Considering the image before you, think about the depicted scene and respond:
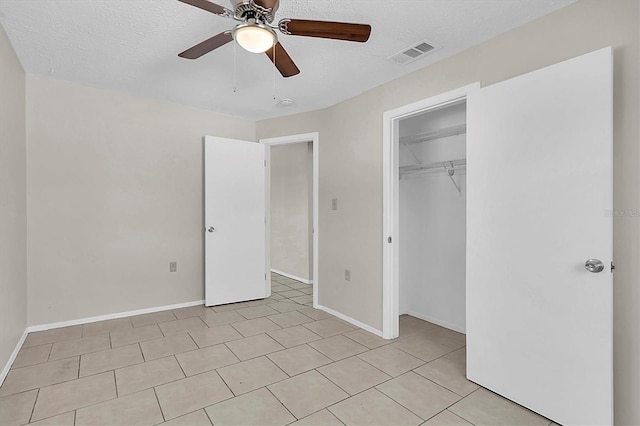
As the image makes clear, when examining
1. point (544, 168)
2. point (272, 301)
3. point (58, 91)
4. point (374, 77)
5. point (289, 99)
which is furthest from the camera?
point (272, 301)

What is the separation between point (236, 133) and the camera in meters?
4.40

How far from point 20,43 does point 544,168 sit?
12.5ft

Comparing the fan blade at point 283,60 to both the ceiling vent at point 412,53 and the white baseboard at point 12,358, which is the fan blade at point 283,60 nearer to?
the ceiling vent at point 412,53

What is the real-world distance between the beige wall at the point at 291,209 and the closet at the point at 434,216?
200cm

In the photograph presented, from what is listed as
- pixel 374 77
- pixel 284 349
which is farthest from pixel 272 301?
pixel 374 77

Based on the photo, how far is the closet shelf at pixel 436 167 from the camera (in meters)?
3.14

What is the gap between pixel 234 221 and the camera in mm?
4164

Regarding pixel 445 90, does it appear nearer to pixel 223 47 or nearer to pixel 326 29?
pixel 326 29

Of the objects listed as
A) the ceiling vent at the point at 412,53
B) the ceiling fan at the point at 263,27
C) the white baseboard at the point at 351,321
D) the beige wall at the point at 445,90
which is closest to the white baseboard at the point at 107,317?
the white baseboard at the point at 351,321

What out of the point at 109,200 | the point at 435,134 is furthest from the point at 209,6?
the point at 109,200

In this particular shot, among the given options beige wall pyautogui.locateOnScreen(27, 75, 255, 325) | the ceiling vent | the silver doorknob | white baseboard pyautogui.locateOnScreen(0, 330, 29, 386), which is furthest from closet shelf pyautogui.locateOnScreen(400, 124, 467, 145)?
white baseboard pyautogui.locateOnScreen(0, 330, 29, 386)

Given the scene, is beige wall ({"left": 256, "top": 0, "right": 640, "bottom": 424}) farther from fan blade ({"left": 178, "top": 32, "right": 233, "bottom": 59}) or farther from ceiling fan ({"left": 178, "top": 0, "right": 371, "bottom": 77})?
fan blade ({"left": 178, "top": 32, "right": 233, "bottom": 59})

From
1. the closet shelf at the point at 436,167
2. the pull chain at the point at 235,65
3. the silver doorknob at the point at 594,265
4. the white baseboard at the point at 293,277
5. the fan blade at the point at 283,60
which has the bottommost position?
the white baseboard at the point at 293,277

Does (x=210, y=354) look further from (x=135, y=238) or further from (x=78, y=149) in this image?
(x=78, y=149)
